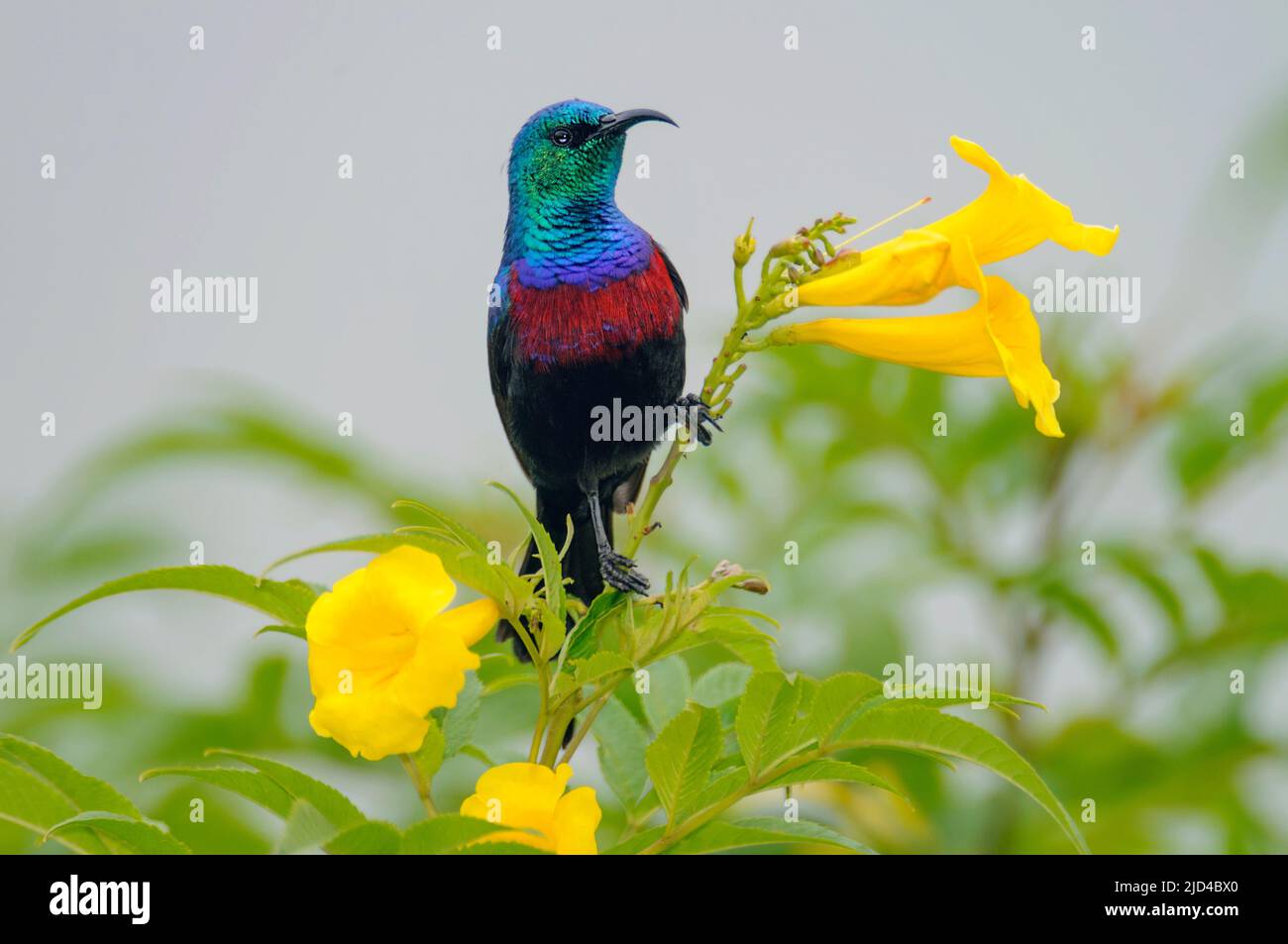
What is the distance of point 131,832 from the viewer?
2.91 feet

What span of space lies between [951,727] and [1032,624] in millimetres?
1285

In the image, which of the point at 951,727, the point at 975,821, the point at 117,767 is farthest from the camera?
the point at 975,821

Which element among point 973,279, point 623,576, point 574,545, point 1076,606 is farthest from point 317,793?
point 1076,606

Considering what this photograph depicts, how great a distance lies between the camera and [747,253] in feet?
3.30

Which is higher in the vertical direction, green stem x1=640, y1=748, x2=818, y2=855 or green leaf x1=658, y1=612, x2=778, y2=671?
green leaf x1=658, y1=612, x2=778, y2=671

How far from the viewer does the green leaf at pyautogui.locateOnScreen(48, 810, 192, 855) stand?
0.87m

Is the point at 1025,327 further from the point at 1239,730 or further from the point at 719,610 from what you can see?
the point at 1239,730

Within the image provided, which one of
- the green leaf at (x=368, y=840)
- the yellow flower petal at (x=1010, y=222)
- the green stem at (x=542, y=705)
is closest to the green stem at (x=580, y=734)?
the green stem at (x=542, y=705)

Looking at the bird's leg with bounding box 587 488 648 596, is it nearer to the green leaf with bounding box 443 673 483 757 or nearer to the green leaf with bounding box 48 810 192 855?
the green leaf with bounding box 443 673 483 757

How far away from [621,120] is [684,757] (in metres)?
0.58

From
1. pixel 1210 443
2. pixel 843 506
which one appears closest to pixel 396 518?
pixel 843 506

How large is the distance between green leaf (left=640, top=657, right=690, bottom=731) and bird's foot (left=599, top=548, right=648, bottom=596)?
0.20m

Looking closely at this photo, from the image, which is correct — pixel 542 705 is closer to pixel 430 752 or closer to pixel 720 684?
pixel 430 752

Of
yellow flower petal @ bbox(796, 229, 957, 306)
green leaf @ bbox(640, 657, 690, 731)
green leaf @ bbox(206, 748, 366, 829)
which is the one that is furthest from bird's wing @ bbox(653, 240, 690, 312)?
green leaf @ bbox(206, 748, 366, 829)
